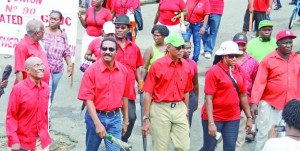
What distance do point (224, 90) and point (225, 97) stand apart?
9 cm

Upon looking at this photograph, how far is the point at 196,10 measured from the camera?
46.8 ft

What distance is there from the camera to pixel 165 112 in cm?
851

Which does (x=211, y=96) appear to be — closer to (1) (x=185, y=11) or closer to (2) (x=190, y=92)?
(2) (x=190, y=92)

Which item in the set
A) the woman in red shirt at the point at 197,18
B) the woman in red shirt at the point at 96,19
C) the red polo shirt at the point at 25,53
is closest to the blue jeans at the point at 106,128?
the red polo shirt at the point at 25,53

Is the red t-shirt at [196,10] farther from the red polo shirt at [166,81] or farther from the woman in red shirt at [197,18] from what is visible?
the red polo shirt at [166,81]

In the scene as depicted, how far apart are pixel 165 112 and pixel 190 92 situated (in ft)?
3.09

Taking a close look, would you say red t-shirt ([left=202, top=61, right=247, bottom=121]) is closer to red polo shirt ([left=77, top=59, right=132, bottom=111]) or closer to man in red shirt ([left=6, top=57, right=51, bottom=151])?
red polo shirt ([left=77, top=59, right=132, bottom=111])

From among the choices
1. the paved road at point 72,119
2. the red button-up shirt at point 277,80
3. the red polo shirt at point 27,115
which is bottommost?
the paved road at point 72,119

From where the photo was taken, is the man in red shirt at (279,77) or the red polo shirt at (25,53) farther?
the red polo shirt at (25,53)

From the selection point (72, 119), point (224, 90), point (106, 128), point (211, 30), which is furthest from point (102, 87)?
point (211, 30)

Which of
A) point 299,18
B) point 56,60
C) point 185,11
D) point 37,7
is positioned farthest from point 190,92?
point 299,18

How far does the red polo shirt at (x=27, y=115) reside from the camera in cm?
746

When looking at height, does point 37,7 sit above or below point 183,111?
above

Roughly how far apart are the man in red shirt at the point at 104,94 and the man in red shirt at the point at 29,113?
0.48 m
